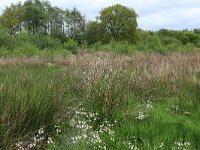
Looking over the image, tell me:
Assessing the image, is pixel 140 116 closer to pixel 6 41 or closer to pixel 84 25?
pixel 6 41

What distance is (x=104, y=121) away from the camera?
5.12m

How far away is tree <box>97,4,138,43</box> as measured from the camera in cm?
5844

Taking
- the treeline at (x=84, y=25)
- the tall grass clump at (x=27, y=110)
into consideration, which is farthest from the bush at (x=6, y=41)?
the tall grass clump at (x=27, y=110)

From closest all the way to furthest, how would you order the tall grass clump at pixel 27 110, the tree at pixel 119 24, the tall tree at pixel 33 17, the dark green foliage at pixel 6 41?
the tall grass clump at pixel 27 110 < the dark green foliage at pixel 6 41 < the tree at pixel 119 24 < the tall tree at pixel 33 17

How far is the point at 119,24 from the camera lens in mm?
58219

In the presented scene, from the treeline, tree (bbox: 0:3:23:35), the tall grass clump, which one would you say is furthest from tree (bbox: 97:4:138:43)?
the tall grass clump

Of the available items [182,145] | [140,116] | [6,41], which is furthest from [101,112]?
[6,41]

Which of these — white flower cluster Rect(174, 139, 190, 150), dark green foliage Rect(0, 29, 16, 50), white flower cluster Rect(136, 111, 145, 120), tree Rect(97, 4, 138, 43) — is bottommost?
white flower cluster Rect(174, 139, 190, 150)

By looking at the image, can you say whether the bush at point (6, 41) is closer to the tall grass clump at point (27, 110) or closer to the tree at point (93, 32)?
the tall grass clump at point (27, 110)

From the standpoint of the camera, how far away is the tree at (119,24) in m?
58.4

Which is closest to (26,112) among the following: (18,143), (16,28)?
(18,143)

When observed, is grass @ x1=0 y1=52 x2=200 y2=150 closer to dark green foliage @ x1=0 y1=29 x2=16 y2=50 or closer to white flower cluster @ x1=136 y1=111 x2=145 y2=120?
white flower cluster @ x1=136 y1=111 x2=145 y2=120

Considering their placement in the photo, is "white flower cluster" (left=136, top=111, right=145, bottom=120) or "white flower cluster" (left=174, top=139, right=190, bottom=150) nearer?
"white flower cluster" (left=174, top=139, right=190, bottom=150)

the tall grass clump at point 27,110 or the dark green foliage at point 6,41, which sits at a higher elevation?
the dark green foliage at point 6,41
